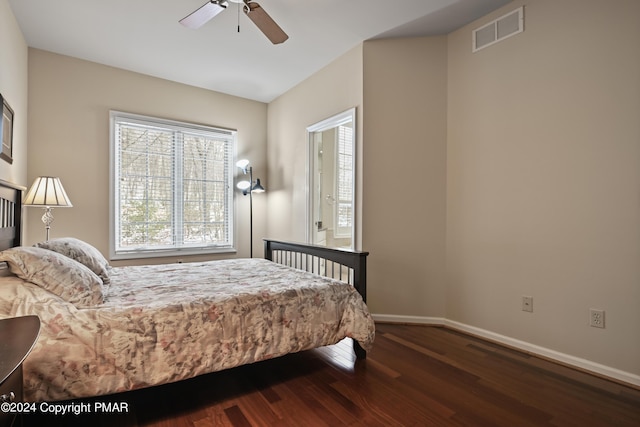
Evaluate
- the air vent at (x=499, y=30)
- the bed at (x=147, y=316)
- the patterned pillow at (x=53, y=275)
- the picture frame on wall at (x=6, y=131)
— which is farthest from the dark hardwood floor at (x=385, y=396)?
the air vent at (x=499, y=30)

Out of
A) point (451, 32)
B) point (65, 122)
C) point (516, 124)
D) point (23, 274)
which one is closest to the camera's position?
point (23, 274)

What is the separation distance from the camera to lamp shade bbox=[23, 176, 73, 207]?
2.59 m

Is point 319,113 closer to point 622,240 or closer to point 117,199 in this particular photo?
point 117,199

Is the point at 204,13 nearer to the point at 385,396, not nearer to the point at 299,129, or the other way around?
the point at 299,129

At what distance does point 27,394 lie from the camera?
4.15 feet

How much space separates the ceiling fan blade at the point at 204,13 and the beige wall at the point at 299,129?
1.47 metres

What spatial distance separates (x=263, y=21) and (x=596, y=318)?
300 cm

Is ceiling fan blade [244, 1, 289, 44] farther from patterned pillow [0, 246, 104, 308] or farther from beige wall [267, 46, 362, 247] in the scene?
patterned pillow [0, 246, 104, 308]

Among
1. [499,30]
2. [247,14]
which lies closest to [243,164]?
[247,14]

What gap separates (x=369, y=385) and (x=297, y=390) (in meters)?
0.43

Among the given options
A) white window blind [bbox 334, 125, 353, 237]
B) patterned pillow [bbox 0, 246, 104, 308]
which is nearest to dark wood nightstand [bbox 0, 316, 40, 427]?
patterned pillow [bbox 0, 246, 104, 308]

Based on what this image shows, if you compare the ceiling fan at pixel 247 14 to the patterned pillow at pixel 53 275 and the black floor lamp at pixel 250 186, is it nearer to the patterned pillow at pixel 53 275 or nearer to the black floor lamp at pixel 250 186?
the patterned pillow at pixel 53 275

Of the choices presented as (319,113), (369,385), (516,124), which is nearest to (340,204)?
(319,113)

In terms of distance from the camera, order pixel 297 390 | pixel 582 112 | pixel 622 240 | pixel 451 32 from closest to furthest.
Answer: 1. pixel 297 390
2. pixel 622 240
3. pixel 582 112
4. pixel 451 32
